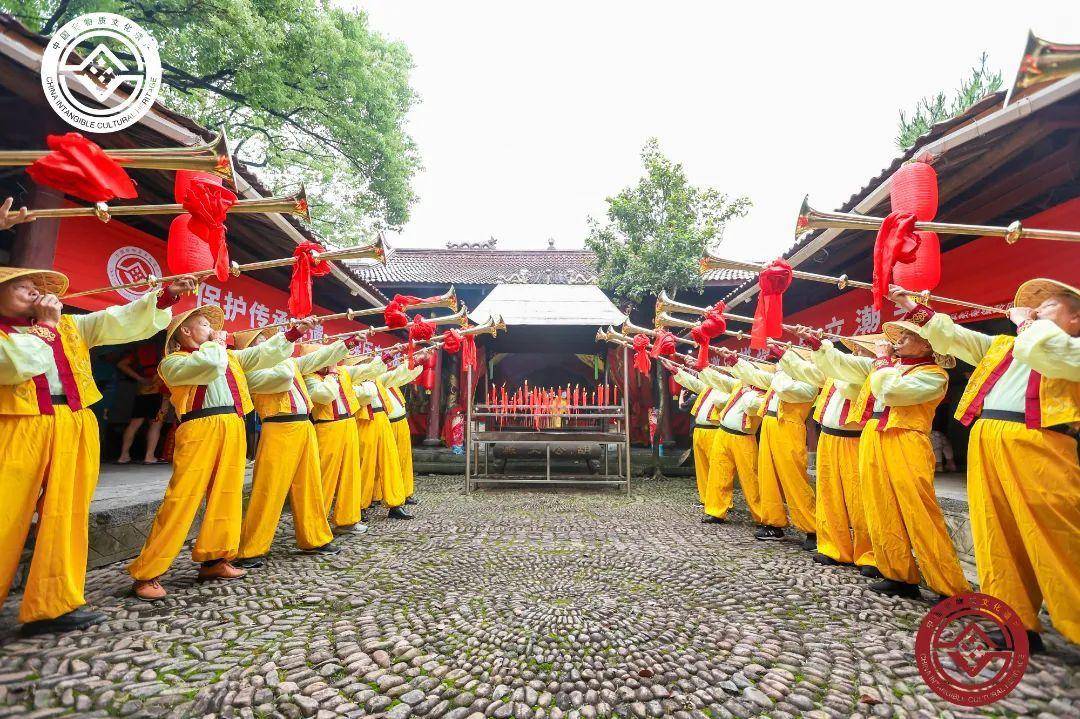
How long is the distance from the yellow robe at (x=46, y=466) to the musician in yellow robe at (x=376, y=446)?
117 inches

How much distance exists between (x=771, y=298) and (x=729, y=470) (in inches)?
105

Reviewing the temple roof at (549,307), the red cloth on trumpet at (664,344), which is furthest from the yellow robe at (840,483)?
the temple roof at (549,307)

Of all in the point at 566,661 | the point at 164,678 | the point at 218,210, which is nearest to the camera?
the point at 164,678

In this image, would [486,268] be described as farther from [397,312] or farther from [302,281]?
[302,281]

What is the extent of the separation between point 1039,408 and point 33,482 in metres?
5.52

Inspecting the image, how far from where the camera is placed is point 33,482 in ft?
8.24

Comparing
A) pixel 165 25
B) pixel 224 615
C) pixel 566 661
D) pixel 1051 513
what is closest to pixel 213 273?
pixel 224 615

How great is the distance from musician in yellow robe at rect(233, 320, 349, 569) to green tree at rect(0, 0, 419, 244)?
720cm

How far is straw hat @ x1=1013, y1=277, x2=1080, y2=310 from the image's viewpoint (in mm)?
2453

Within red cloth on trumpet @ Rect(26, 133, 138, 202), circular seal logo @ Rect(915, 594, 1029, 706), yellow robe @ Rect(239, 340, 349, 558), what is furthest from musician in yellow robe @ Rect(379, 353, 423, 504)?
circular seal logo @ Rect(915, 594, 1029, 706)

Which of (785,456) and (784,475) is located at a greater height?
(785,456)

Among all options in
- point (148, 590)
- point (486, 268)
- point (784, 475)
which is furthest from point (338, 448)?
point (486, 268)

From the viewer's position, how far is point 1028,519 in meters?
2.43

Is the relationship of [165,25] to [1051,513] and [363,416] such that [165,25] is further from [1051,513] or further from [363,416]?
[1051,513]
